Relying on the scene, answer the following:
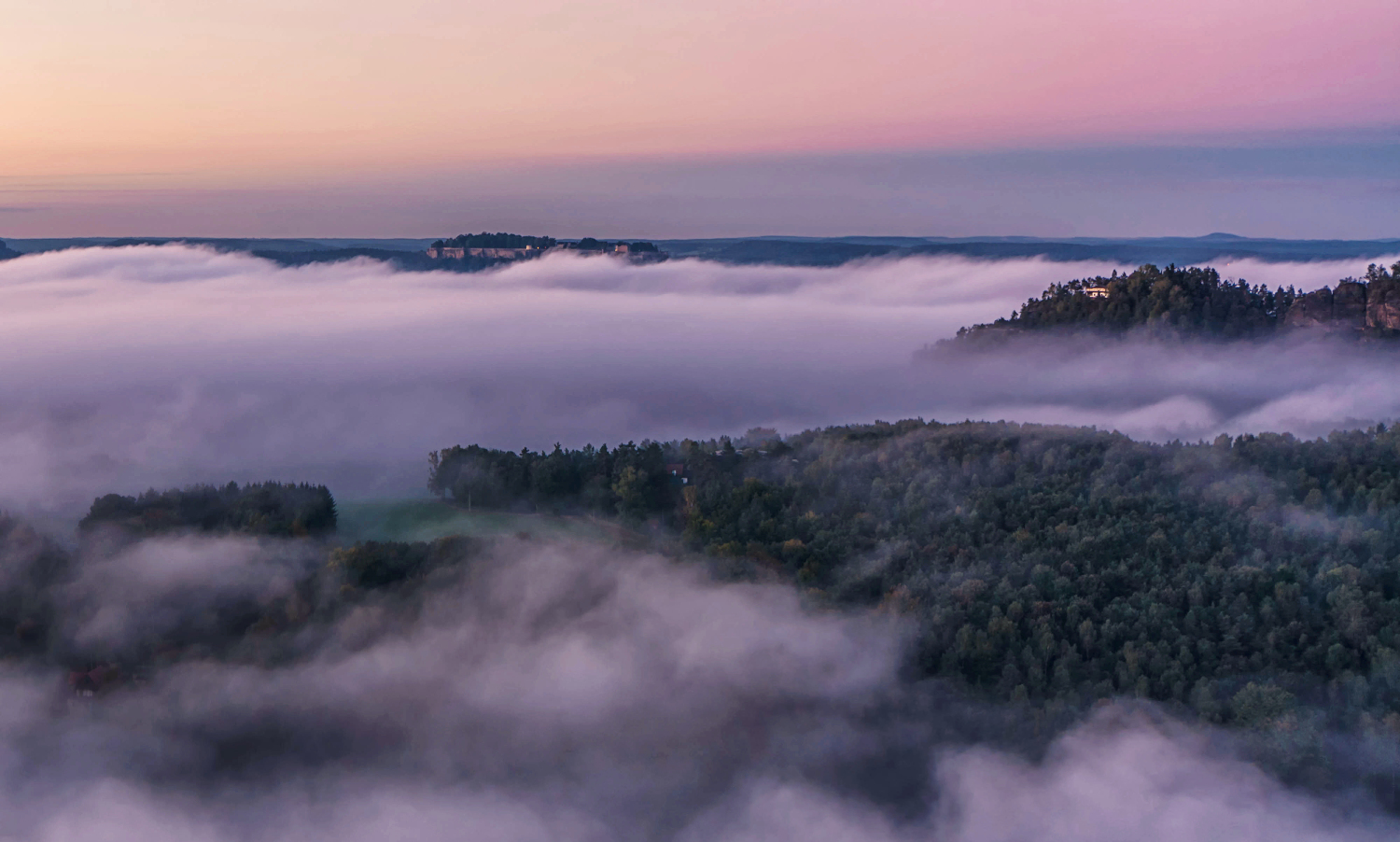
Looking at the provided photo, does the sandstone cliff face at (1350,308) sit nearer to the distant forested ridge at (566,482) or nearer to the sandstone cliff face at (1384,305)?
the sandstone cliff face at (1384,305)

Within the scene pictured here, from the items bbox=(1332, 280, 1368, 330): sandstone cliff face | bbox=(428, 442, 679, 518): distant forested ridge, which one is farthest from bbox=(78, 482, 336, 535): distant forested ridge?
bbox=(1332, 280, 1368, 330): sandstone cliff face

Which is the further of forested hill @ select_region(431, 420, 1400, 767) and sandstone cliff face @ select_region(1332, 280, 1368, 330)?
sandstone cliff face @ select_region(1332, 280, 1368, 330)

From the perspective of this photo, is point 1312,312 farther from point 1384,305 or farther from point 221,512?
point 221,512

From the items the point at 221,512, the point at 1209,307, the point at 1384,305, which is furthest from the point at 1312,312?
the point at 221,512

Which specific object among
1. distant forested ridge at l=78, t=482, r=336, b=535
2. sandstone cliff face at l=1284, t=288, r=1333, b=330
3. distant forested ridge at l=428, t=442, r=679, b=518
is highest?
sandstone cliff face at l=1284, t=288, r=1333, b=330

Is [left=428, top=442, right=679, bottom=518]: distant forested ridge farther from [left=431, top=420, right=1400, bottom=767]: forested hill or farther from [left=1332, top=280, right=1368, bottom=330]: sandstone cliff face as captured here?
[left=1332, top=280, right=1368, bottom=330]: sandstone cliff face

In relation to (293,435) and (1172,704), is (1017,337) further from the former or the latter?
(1172,704)

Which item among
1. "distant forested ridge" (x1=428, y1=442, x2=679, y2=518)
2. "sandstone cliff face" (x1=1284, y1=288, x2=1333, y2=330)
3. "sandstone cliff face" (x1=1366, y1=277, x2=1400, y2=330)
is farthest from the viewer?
"sandstone cliff face" (x1=1284, y1=288, x2=1333, y2=330)
